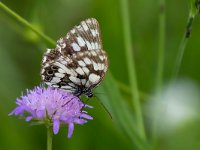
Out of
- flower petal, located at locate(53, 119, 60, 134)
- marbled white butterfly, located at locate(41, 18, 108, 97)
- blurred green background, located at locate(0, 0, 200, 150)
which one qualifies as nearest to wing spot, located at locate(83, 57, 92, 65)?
marbled white butterfly, located at locate(41, 18, 108, 97)

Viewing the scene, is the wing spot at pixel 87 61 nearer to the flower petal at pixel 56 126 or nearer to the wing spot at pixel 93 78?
the wing spot at pixel 93 78

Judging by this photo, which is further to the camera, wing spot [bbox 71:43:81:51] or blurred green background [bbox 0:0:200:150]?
blurred green background [bbox 0:0:200:150]

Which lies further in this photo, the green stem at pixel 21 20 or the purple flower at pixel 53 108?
the green stem at pixel 21 20

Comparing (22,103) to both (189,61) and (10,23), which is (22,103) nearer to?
(10,23)

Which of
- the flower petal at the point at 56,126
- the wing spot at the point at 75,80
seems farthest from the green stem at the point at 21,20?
the flower petal at the point at 56,126

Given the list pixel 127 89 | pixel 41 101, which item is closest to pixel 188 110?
pixel 127 89

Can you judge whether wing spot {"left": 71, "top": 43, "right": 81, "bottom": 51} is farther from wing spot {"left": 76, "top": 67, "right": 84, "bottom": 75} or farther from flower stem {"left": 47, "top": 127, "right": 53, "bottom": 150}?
flower stem {"left": 47, "top": 127, "right": 53, "bottom": 150}
